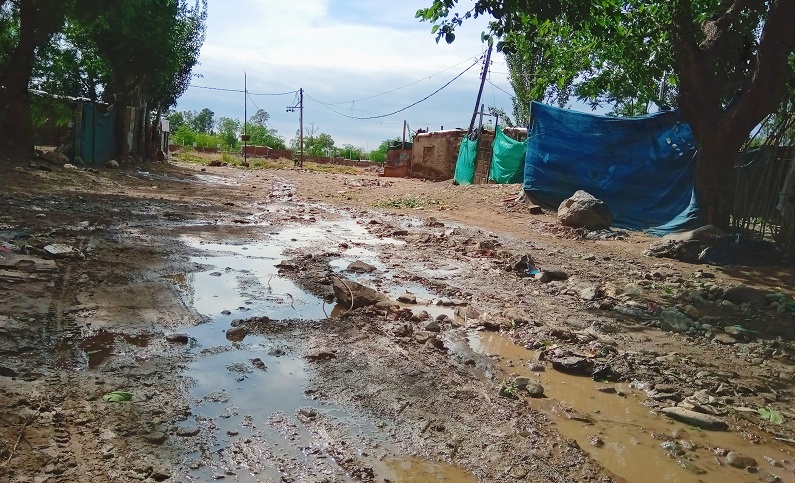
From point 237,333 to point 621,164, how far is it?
28.7 ft

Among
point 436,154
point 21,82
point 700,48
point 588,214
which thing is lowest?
point 588,214

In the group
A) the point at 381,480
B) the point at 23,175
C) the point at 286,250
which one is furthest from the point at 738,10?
the point at 23,175

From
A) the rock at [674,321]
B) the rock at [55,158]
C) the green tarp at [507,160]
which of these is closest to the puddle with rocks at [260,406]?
the rock at [674,321]

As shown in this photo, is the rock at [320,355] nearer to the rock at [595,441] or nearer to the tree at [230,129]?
the rock at [595,441]

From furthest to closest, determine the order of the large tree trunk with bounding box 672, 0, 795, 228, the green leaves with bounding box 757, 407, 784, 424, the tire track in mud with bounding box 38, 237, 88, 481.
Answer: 1. the large tree trunk with bounding box 672, 0, 795, 228
2. the green leaves with bounding box 757, 407, 784, 424
3. the tire track in mud with bounding box 38, 237, 88, 481

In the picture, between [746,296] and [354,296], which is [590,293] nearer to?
[746,296]

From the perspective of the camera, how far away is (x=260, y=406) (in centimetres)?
306

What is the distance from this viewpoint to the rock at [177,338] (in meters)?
3.87

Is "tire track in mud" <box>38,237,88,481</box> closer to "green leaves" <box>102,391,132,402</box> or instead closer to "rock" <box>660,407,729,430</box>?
"green leaves" <box>102,391,132,402</box>

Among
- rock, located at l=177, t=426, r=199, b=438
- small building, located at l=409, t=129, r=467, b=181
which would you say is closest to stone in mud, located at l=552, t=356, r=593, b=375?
rock, located at l=177, t=426, r=199, b=438

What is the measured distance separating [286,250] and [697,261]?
535 centimetres

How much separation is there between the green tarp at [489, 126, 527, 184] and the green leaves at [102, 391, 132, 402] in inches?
510

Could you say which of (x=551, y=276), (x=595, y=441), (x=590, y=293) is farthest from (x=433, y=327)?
(x=551, y=276)

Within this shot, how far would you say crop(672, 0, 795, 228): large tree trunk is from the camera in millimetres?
7859
